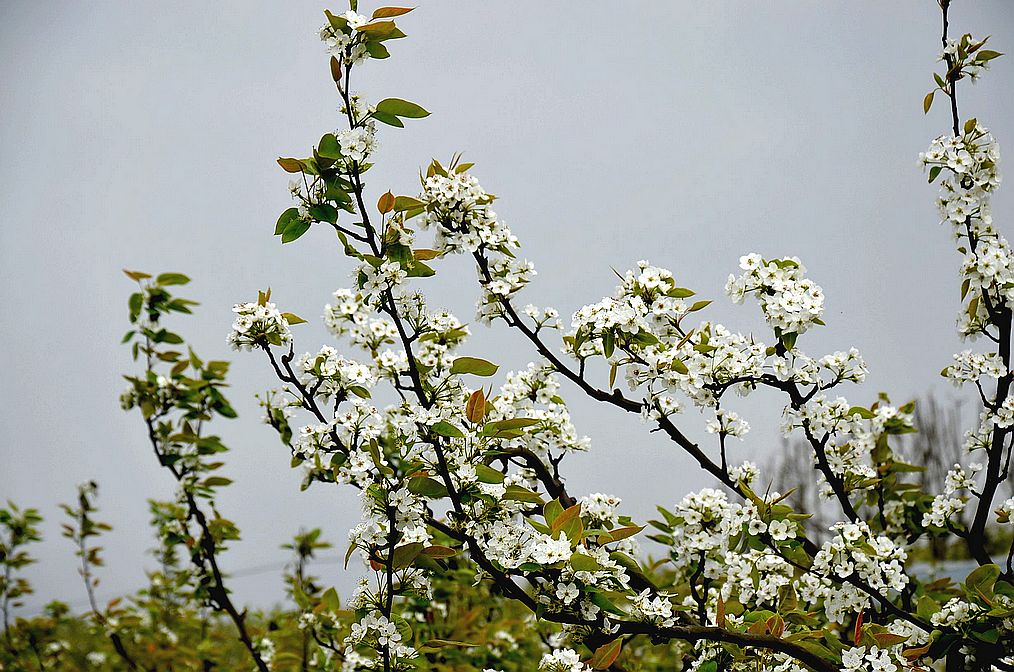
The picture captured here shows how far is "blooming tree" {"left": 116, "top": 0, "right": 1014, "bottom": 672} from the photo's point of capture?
4.08 feet

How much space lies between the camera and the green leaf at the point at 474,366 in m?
1.43

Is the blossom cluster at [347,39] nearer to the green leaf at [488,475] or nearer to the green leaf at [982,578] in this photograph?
the green leaf at [488,475]

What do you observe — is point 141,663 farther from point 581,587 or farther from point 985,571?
point 985,571

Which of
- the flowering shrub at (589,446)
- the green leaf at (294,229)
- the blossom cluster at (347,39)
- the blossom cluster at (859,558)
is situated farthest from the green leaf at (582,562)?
the blossom cluster at (347,39)

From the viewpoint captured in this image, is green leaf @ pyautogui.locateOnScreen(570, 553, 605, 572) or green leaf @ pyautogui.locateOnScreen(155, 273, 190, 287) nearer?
green leaf @ pyautogui.locateOnScreen(570, 553, 605, 572)

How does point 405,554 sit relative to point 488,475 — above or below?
below

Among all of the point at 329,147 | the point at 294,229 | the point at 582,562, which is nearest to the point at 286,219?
the point at 294,229

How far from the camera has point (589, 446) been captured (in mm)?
1818

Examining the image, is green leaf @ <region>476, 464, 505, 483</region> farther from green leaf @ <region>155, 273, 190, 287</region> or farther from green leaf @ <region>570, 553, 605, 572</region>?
green leaf @ <region>155, 273, 190, 287</region>

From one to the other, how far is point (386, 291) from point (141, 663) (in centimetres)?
247

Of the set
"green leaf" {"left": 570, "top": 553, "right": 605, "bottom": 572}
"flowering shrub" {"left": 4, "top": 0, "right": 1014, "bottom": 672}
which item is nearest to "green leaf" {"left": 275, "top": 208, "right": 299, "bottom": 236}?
"flowering shrub" {"left": 4, "top": 0, "right": 1014, "bottom": 672}

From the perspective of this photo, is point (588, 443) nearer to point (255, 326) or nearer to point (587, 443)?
point (587, 443)

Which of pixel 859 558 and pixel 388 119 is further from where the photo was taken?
pixel 859 558

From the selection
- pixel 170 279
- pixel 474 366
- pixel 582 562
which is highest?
pixel 170 279
